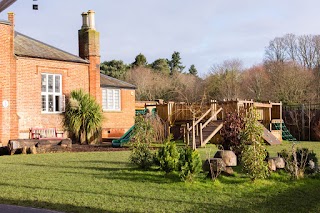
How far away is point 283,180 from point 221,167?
1.63 m

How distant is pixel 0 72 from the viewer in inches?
894

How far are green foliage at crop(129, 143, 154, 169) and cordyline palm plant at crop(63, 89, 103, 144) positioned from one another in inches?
526

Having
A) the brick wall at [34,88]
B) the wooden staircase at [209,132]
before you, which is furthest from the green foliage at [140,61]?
the wooden staircase at [209,132]

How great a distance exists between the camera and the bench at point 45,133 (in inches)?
944

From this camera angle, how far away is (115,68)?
214 feet

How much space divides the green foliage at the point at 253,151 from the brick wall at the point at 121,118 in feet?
63.2

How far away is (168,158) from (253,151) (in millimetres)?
2188

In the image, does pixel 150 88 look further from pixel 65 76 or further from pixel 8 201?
pixel 8 201

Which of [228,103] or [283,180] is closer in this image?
[283,180]

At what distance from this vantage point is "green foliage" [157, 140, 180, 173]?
1064 centimetres

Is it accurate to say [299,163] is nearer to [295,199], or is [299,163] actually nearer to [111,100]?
[295,199]

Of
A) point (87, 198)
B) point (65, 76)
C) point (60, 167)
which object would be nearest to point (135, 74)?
point (65, 76)

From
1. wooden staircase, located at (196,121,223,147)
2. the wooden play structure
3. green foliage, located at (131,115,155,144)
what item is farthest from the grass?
the wooden play structure

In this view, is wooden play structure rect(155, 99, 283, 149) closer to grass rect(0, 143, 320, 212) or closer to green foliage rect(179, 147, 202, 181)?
grass rect(0, 143, 320, 212)
